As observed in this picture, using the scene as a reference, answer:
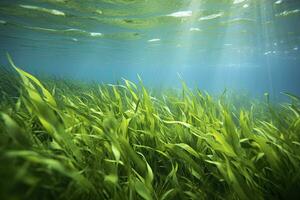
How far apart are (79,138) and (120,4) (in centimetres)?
1179

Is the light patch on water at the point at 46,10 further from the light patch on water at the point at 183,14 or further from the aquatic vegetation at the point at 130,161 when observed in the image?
the aquatic vegetation at the point at 130,161

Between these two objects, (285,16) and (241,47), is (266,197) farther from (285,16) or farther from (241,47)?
(241,47)

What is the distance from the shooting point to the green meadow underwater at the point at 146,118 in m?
1.88

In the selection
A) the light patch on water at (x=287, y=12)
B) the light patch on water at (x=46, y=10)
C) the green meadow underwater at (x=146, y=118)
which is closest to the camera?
the green meadow underwater at (x=146, y=118)

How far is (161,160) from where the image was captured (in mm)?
2930

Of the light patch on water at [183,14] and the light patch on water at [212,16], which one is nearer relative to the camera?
the light patch on water at [183,14]

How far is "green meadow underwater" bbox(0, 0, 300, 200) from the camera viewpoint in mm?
1878

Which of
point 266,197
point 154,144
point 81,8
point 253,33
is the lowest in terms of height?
point 266,197

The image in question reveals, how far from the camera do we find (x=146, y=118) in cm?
321

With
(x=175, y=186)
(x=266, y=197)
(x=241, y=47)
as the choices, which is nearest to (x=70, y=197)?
(x=175, y=186)

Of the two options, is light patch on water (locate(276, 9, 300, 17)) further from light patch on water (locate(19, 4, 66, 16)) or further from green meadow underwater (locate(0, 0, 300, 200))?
light patch on water (locate(19, 4, 66, 16))

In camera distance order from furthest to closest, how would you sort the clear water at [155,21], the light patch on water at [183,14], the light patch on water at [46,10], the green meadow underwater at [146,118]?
the light patch on water at [183,14] < the light patch on water at [46,10] < the clear water at [155,21] < the green meadow underwater at [146,118]

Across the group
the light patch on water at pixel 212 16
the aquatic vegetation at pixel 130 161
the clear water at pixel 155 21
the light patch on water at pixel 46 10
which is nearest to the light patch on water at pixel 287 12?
the clear water at pixel 155 21

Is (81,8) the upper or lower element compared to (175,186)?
upper
